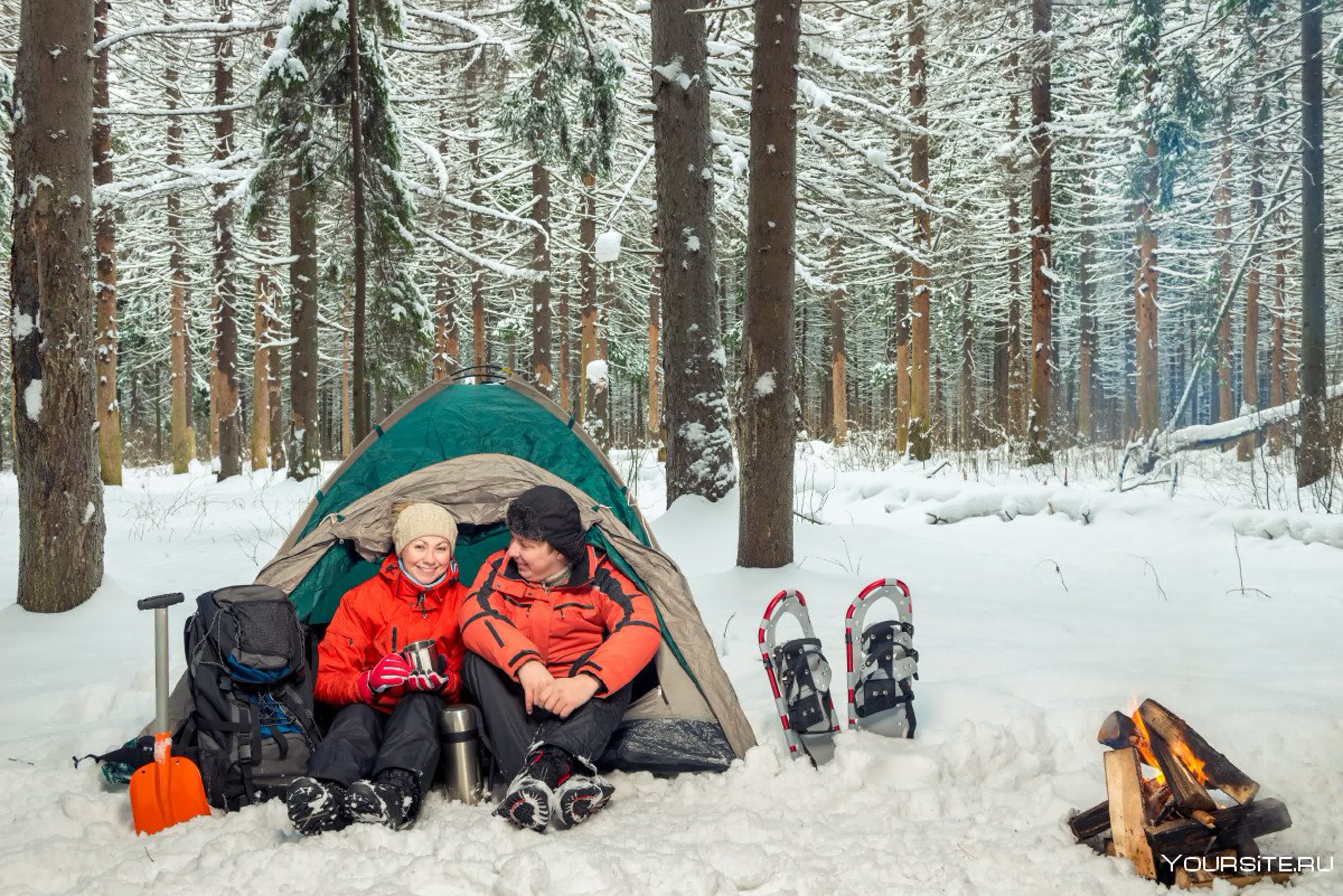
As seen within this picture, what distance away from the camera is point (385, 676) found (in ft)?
10.1

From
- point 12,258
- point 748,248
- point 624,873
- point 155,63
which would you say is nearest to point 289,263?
point 155,63

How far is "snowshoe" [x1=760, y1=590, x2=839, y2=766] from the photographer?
3.03m

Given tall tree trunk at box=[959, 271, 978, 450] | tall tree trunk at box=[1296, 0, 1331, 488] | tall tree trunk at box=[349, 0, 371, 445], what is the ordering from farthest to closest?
tall tree trunk at box=[959, 271, 978, 450], tall tree trunk at box=[1296, 0, 1331, 488], tall tree trunk at box=[349, 0, 371, 445]

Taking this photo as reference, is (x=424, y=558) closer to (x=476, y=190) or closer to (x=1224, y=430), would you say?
(x=1224, y=430)

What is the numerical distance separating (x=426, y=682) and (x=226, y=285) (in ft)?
43.0

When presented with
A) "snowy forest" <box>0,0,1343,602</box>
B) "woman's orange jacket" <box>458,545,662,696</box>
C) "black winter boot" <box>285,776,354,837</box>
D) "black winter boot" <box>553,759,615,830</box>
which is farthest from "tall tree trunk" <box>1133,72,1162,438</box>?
"black winter boot" <box>285,776,354,837</box>

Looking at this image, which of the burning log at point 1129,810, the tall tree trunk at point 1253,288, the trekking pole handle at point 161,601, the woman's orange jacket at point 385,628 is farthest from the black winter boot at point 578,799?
the tall tree trunk at point 1253,288

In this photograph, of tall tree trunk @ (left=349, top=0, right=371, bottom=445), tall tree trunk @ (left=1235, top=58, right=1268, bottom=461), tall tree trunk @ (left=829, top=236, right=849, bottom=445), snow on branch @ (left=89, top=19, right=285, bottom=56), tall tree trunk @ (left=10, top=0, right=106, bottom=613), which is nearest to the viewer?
tall tree trunk @ (left=10, top=0, right=106, bottom=613)

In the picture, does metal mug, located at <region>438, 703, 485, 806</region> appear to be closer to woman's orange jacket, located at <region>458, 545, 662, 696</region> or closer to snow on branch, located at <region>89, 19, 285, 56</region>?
woman's orange jacket, located at <region>458, 545, 662, 696</region>

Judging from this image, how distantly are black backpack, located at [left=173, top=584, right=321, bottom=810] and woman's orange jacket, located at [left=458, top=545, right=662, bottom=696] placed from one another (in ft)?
2.04

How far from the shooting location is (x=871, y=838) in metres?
2.52

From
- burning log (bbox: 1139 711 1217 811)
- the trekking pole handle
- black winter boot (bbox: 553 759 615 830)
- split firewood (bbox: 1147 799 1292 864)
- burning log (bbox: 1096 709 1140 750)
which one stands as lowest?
black winter boot (bbox: 553 759 615 830)

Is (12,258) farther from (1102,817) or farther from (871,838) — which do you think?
(1102,817)

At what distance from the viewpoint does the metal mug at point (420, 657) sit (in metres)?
3.10
